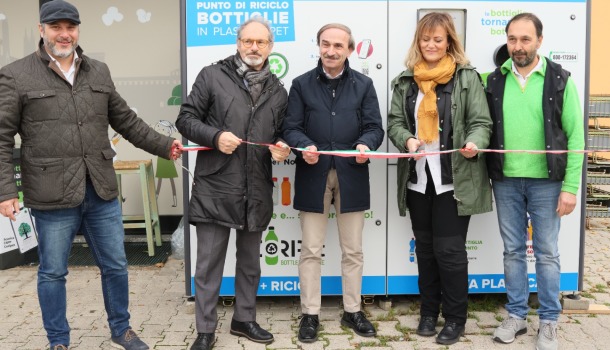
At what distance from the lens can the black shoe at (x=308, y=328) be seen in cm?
396

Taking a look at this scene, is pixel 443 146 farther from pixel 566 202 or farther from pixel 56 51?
pixel 56 51

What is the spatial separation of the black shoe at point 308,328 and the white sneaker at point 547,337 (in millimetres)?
1382

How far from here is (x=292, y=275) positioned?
4531 mm

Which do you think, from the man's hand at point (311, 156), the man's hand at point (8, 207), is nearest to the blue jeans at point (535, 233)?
the man's hand at point (311, 156)

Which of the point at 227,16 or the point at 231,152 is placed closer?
the point at 231,152

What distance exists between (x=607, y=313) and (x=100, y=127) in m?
3.71

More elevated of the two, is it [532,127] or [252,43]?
[252,43]

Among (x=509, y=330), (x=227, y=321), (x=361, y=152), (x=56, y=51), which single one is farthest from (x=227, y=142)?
(x=509, y=330)

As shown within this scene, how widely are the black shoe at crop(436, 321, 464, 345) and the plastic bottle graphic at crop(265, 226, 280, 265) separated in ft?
4.19

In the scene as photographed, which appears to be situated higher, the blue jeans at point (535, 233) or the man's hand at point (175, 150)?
the man's hand at point (175, 150)

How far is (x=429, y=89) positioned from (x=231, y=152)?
127 centimetres

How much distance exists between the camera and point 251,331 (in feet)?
13.1

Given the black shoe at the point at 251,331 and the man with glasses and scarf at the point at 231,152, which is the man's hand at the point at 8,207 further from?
the black shoe at the point at 251,331

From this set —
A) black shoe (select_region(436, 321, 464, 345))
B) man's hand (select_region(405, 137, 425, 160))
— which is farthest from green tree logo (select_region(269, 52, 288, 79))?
black shoe (select_region(436, 321, 464, 345))
